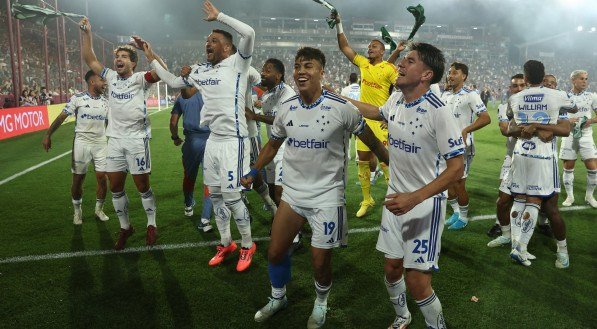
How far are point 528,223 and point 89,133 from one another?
623cm

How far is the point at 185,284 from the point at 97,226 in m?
2.72

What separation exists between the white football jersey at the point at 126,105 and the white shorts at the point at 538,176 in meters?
4.50

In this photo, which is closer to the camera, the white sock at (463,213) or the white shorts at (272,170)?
the white shorts at (272,170)

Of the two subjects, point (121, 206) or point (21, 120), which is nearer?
point (121, 206)

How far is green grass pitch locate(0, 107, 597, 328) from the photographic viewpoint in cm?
374

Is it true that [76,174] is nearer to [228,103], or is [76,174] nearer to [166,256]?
[166,256]

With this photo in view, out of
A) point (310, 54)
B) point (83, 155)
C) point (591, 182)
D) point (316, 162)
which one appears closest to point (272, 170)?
point (316, 162)

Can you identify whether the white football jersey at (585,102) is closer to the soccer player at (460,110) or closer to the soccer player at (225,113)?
the soccer player at (460,110)

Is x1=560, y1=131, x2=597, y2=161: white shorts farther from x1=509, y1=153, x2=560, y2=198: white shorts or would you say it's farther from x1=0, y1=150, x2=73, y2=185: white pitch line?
x1=0, y1=150, x2=73, y2=185: white pitch line

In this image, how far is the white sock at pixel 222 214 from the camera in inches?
190

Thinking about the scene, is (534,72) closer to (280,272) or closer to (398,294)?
(398,294)

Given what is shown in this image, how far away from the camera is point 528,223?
480cm

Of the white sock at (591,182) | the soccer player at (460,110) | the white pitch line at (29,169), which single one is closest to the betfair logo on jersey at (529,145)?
the soccer player at (460,110)

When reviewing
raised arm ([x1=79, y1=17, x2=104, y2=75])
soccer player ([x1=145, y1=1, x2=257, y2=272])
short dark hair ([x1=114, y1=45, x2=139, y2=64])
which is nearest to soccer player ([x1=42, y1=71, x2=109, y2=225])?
raised arm ([x1=79, y1=17, x2=104, y2=75])
